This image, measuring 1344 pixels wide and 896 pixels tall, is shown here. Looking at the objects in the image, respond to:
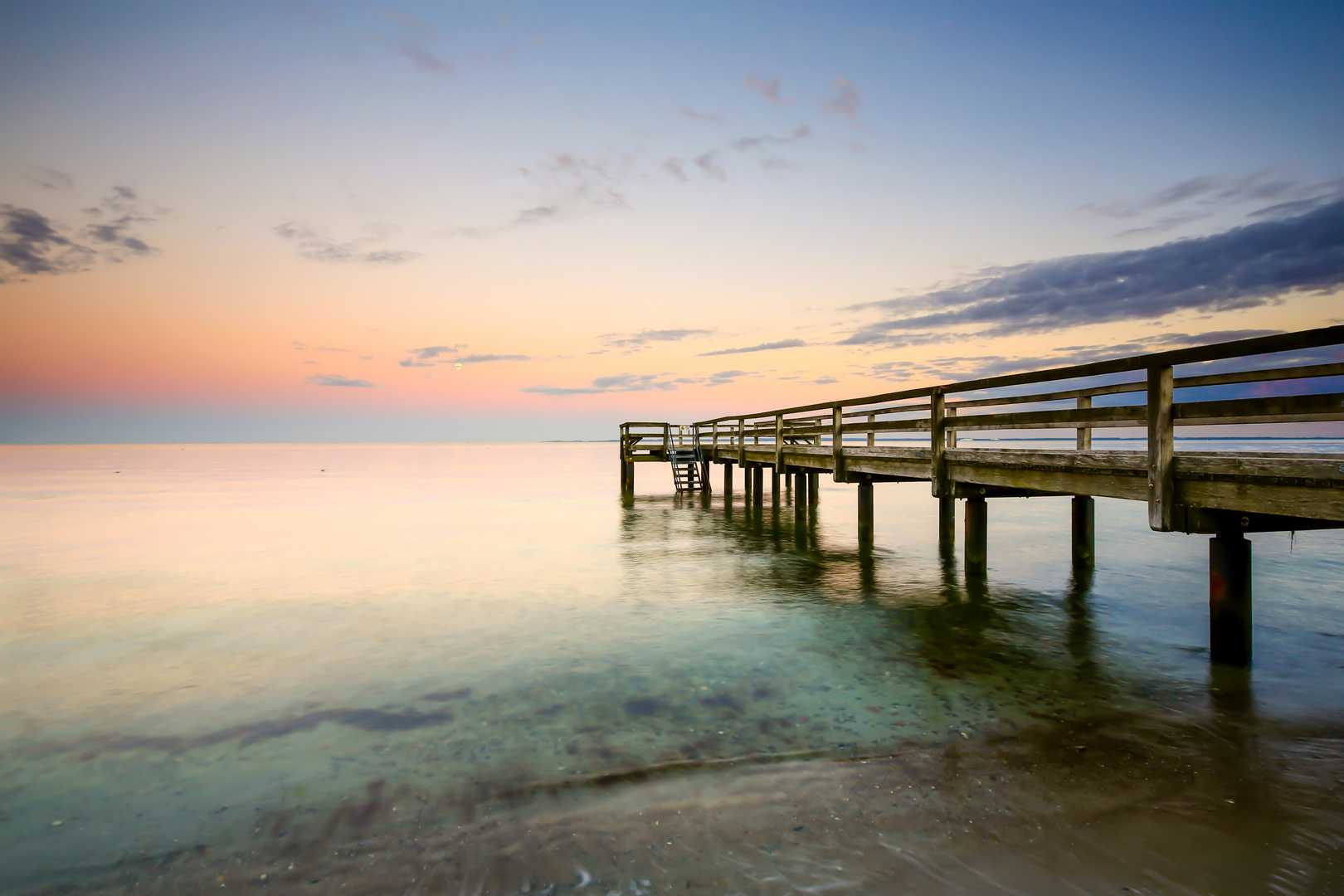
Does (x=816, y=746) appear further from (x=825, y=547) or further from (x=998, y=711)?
(x=825, y=547)

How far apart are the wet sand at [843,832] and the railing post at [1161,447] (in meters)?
1.87

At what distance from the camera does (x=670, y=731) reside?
520cm

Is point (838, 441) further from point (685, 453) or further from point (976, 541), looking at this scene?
point (685, 453)

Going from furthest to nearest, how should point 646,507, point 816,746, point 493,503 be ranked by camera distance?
point 493,503 → point 646,507 → point 816,746

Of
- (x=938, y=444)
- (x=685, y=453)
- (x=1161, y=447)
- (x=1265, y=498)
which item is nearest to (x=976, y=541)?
(x=938, y=444)

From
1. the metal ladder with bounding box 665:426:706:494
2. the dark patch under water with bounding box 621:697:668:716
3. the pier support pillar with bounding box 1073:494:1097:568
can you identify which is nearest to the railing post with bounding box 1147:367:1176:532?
the dark patch under water with bounding box 621:697:668:716

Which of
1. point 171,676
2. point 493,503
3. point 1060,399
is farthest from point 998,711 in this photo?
point 493,503

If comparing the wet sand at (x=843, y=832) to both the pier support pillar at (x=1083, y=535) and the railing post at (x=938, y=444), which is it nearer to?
the railing post at (x=938, y=444)

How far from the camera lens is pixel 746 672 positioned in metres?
6.57

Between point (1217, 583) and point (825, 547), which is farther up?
point (1217, 583)

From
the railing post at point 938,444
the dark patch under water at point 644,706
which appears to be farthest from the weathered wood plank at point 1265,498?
the dark patch under water at point 644,706

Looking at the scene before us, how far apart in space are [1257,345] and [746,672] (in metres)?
4.98

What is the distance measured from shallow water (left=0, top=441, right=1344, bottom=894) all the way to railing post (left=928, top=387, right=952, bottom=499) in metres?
1.74

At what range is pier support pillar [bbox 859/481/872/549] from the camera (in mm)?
14344
